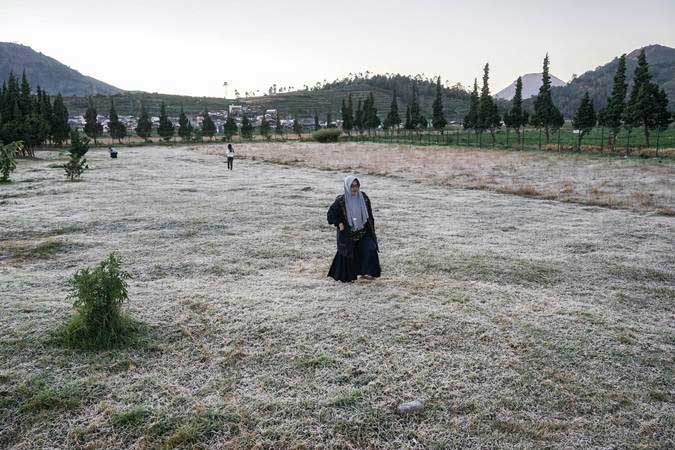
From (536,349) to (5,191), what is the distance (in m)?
21.9

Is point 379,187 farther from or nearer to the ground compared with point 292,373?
farther from the ground

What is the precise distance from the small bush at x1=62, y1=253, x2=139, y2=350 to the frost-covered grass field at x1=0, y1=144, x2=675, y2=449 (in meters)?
0.22

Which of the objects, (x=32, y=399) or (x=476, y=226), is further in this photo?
(x=476, y=226)

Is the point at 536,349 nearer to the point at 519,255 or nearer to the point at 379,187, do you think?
the point at 519,255

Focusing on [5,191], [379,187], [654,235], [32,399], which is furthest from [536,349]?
[5,191]

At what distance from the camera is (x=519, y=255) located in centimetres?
1018

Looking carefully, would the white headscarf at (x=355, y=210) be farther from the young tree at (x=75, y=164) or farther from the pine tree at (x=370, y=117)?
the pine tree at (x=370, y=117)

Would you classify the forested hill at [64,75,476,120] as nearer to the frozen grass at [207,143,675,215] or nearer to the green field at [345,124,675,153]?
the green field at [345,124,675,153]

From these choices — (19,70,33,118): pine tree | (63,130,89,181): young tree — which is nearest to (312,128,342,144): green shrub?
(19,70,33,118): pine tree

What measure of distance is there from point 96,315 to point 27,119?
156 feet

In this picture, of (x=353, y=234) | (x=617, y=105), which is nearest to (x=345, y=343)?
(x=353, y=234)

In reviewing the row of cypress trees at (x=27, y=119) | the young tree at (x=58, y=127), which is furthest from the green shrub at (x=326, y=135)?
the row of cypress trees at (x=27, y=119)

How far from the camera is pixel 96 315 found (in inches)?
224

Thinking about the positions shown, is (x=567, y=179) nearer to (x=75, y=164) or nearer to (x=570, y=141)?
(x=75, y=164)
